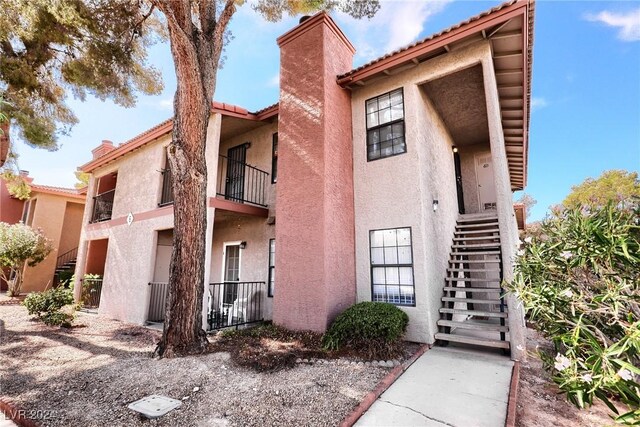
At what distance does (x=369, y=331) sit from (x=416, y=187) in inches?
137

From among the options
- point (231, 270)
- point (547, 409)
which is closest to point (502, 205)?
point (547, 409)

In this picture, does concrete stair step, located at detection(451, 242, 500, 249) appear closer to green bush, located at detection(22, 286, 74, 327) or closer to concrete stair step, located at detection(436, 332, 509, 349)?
concrete stair step, located at detection(436, 332, 509, 349)

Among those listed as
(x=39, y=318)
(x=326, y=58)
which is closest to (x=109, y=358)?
(x=39, y=318)

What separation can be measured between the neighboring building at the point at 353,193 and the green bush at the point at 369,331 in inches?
25.4

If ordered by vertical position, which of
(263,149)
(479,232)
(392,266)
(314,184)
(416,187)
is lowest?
(392,266)

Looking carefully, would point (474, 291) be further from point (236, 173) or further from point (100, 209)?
point (100, 209)

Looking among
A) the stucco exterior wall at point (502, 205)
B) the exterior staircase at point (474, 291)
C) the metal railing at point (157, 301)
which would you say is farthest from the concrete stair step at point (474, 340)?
the metal railing at point (157, 301)

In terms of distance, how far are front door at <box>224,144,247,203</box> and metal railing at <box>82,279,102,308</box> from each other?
275 inches

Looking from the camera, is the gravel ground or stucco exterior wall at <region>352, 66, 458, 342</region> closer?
the gravel ground

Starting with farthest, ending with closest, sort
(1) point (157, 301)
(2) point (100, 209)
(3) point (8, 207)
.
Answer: (3) point (8, 207), (2) point (100, 209), (1) point (157, 301)

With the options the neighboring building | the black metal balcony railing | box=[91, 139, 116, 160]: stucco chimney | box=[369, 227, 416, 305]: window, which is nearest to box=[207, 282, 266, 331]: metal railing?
the neighboring building

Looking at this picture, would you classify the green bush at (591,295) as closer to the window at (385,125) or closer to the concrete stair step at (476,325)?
the concrete stair step at (476,325)

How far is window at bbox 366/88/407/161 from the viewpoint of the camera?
306 inches

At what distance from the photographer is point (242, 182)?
10445mm
